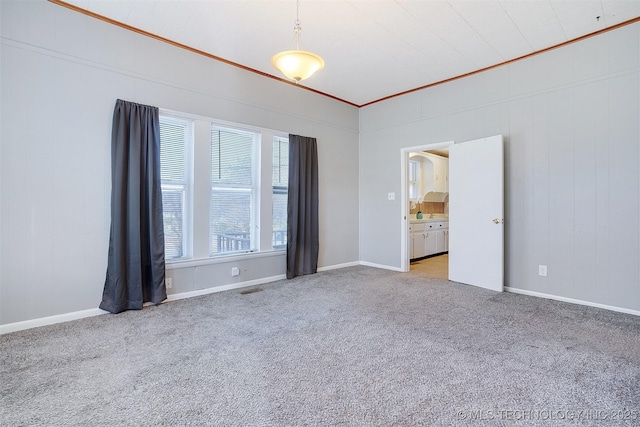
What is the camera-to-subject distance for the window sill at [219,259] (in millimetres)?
3703

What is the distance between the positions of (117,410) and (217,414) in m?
0.56

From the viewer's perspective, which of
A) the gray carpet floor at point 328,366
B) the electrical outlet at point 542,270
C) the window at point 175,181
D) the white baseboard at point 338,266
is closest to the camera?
the gray carpet floor at point 328,366

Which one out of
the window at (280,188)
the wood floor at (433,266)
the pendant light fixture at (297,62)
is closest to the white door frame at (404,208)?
the wood floor at (433,266)

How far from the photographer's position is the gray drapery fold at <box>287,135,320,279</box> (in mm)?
4777

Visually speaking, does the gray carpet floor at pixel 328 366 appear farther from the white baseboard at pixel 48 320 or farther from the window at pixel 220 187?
the window at pixel 220 187

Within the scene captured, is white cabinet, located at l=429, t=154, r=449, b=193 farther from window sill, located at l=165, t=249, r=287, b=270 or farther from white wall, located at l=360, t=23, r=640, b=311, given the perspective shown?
window sill, located at l=165, t=249, r=287, b=270

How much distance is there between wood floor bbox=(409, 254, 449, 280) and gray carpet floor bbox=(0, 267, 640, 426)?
169 centimetres

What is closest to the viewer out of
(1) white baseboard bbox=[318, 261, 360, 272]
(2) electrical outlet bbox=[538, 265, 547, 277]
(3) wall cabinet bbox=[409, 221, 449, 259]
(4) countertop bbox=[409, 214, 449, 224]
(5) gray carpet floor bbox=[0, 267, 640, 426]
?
(5) gray carpet floor bbox=[0, 267, 640, 426]

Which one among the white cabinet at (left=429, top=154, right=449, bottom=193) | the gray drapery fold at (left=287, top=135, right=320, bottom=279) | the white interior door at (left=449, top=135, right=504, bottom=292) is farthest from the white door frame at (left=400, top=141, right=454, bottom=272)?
the white cabinet at (left=429, top=154, right=449, bottom=193)

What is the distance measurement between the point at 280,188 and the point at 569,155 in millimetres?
3749

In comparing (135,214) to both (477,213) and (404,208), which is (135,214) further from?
(477,213)

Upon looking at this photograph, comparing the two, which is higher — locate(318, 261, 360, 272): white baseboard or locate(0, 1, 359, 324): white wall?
locate(0, 1, 359, 324): white wall

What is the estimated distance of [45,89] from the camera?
2.91 m

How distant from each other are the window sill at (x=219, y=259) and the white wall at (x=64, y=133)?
0.22ft
